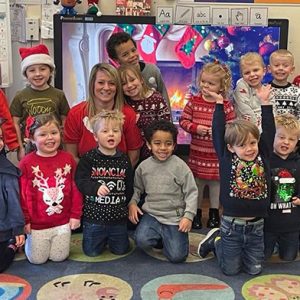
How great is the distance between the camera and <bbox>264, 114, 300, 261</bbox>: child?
2422 mm

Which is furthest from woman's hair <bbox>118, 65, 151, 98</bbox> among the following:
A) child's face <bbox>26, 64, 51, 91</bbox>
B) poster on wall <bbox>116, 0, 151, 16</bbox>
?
poster on wall <bbox>116, 0, 151, 16</bbox>

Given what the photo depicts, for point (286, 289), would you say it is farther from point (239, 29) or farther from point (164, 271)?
point (239, 29)

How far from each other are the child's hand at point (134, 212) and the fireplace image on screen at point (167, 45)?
1.05 m

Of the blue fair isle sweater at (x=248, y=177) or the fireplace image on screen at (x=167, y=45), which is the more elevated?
the fireplace image on screen at (x=167, y=45)

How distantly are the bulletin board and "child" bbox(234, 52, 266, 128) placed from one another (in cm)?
157

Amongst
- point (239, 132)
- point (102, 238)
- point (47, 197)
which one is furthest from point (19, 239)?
point (239, 132)

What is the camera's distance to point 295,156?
2488 mm

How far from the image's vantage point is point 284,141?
2.42 metres

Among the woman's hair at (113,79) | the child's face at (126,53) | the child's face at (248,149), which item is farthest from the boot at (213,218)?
the child's face at (126,53)

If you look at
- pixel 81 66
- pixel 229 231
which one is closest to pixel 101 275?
pixel 229 231

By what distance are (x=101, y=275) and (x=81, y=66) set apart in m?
1.61

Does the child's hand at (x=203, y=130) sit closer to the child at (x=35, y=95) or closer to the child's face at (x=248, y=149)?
the child's face at (x=248, y=149)

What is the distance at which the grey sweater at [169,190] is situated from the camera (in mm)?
2531

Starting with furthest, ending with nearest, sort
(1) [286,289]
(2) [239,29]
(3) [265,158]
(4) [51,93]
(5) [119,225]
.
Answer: (2) [239,29] → (4) [51,93] → (5) [119,225] → (3) [265,158] → (1) [286,289]
